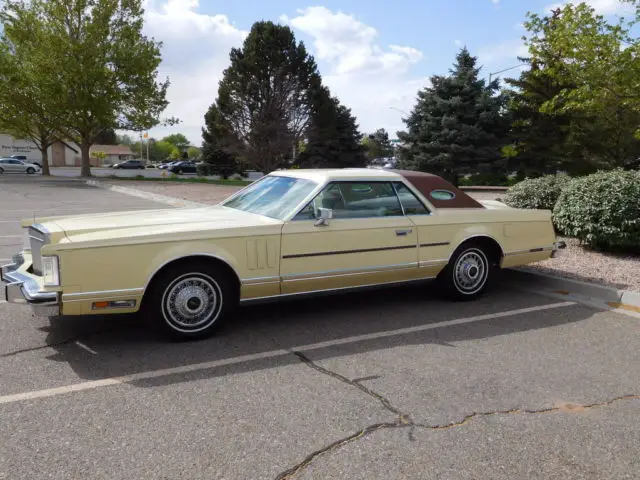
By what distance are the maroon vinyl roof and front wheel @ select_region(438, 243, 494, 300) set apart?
475 mm

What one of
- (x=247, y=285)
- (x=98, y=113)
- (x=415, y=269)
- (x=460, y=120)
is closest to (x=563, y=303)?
(x=415, y=269)

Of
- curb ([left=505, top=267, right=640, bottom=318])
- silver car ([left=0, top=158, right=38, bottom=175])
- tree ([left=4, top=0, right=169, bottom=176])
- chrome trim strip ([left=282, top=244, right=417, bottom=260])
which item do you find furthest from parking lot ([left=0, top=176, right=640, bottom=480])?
silver car ([left=0, top=158, right=38, bottom=175])

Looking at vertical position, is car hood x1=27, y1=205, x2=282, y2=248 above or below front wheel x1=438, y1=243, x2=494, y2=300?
above

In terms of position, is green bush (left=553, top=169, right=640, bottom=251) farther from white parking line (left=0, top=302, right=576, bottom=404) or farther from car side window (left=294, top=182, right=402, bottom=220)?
car side window (left=294, top=182, right=402, bottom=220)

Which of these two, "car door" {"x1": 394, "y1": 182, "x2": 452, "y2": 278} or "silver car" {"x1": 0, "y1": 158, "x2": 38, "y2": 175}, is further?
"silver car" {"x1": 0, "y1": 158, "x2": 38, "y2": 175}

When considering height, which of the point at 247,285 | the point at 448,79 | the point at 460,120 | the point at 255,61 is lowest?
the point at 247,285

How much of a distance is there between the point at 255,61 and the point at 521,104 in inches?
793

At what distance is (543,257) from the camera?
21.4 ft

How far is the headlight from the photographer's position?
408 cm

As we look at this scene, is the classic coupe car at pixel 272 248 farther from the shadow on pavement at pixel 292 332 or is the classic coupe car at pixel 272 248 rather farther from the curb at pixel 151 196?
the curb at pixel 151 196

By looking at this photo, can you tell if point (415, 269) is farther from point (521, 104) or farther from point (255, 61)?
point (255, 61)

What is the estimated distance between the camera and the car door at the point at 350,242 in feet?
16.2

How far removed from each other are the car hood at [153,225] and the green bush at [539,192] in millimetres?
6567

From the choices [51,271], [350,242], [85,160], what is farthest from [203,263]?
[85,160]
